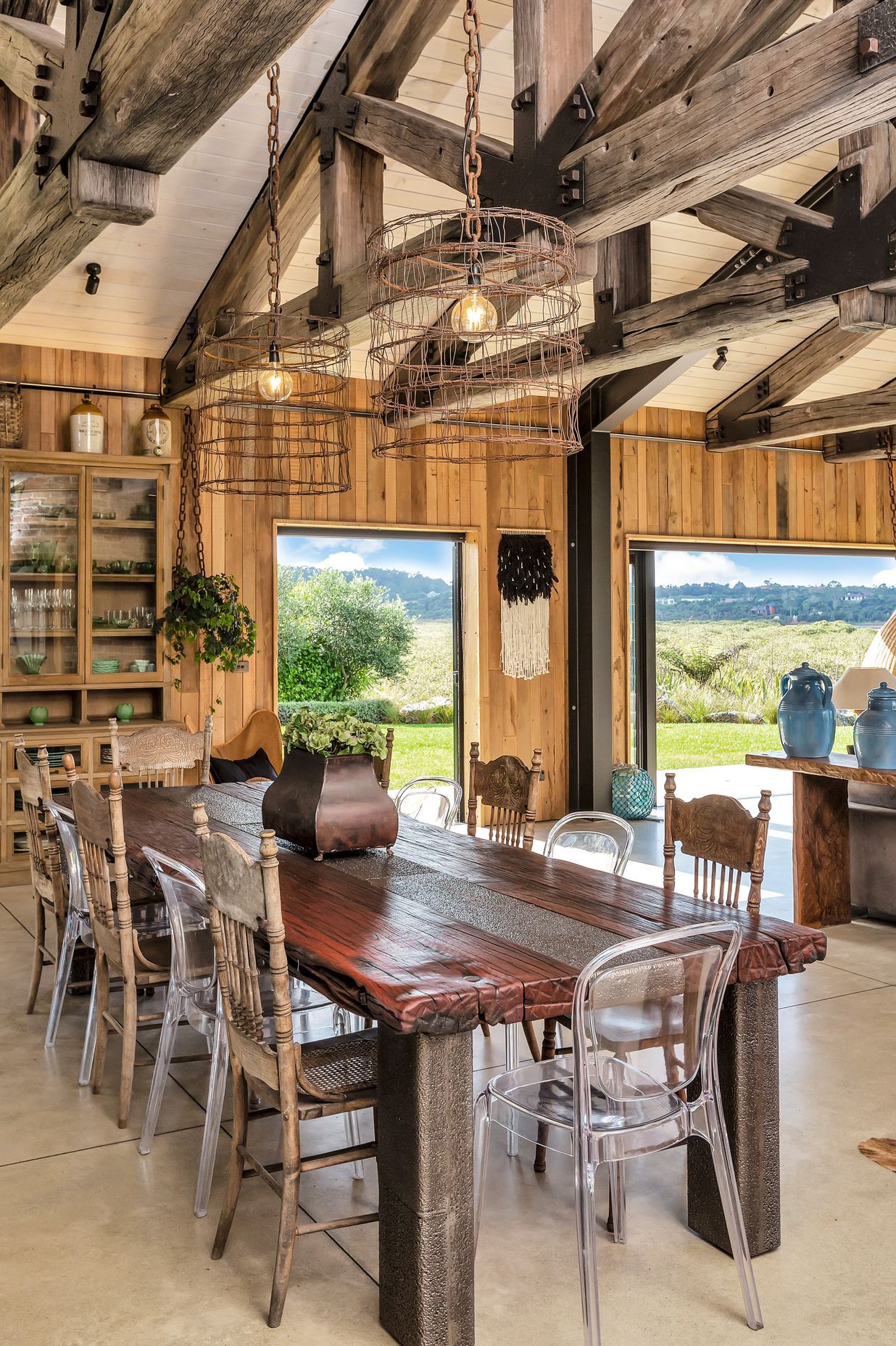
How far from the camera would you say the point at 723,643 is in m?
9.97

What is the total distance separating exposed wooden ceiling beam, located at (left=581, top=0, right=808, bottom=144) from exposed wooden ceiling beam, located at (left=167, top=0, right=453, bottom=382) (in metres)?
1.45

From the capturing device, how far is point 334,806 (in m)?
3.51

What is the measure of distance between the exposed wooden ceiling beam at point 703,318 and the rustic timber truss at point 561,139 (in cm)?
1

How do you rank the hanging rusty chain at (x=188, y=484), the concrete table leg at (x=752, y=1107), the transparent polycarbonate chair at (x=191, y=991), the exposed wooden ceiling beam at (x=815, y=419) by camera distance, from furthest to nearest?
1. the exposed wooden ceiling beam at (x=815, y=419)
2. the hanging rusty chain at (x=188, y=484)
3. the transparent polycarbonate chair at (x=191, y=991)
4. the concrete table leg at (x=752, y=1107)

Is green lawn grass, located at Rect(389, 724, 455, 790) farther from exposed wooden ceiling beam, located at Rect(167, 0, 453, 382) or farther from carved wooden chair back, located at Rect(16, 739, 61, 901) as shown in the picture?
carved wooden chair back, located at Rect(16, 739, 61, 901)

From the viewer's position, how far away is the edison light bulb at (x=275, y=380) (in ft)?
13.4

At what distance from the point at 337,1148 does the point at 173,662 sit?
4.04 m

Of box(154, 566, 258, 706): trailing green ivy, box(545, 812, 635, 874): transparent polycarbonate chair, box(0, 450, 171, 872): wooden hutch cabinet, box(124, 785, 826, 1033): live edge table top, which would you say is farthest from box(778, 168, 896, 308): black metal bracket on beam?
box(0, 450, 171, 872): wooden hutch cabinet

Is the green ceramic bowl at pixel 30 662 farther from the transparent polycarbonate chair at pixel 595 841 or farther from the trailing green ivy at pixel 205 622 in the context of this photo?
the transparent polycarbonate chair at pixel 595 841

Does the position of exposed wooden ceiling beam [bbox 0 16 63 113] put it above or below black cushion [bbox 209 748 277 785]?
above

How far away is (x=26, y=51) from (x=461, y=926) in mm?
2570

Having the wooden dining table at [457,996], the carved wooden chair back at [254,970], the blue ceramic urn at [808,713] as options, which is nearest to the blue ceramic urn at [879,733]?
the blue ceramic urn at [808,713]

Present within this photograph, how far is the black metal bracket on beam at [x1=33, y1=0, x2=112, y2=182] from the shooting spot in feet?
8.79

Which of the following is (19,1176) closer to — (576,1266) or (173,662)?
(576,1266)
